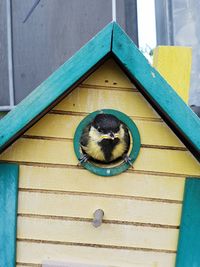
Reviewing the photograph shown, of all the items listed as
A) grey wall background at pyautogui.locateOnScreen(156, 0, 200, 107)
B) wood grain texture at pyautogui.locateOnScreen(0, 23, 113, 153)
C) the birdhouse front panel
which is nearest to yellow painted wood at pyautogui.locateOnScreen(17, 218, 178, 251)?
the birdhouse front panel

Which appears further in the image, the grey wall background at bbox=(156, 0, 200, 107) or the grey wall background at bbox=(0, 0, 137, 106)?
the grey wall background at bbox=(0, 0, 137, 106)

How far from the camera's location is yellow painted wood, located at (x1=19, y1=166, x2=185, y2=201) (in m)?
0.88

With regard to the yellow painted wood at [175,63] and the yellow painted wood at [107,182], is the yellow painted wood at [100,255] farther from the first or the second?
the yellow painted wood at [175,63]

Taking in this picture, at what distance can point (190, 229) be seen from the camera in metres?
0.87

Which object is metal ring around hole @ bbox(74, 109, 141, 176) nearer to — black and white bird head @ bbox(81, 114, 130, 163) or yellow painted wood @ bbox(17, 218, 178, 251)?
black and white bird head @ bbox(81, 114, 130, 163)

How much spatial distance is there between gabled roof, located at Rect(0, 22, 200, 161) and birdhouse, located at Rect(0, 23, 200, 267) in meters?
0.06

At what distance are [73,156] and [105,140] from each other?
0.09 metres

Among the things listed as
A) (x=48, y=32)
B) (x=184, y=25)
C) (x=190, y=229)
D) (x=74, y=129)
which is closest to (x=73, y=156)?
(x=74, y=129)

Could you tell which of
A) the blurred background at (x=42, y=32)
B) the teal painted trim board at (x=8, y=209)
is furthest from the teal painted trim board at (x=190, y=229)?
the blurred background at (x=42, y=32)

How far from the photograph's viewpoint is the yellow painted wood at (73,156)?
87cm

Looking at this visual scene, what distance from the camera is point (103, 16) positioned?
2.43 meters

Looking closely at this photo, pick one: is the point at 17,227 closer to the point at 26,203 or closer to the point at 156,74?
the point at 26,203

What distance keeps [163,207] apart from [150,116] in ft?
0.66

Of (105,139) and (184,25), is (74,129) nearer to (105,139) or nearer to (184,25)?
(105,139)
